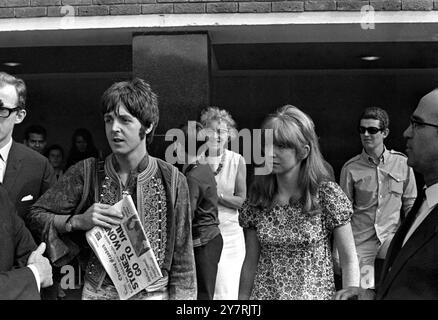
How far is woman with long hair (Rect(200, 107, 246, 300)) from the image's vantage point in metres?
5.03

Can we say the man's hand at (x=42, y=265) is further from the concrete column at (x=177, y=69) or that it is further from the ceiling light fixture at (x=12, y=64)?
the ceiling light fixture at (x=12, y=64)

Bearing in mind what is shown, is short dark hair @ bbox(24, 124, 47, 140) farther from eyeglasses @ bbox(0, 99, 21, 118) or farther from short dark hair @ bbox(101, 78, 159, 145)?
short dark hair @ bbox(101, 78, 159, 145)

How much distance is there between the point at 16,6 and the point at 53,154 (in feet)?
3.93

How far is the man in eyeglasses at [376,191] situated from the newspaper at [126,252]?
225 centimetres

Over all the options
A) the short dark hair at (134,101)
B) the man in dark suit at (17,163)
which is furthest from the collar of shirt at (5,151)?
the short dark hair at (134,101)

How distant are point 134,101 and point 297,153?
75 cm

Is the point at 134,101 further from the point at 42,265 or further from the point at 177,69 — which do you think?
the point at 177,69

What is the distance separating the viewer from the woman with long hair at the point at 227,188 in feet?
16.5

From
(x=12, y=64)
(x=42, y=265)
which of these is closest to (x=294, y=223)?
(x=42, y=265)

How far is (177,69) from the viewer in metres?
5.59

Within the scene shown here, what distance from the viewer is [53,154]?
5.81 m
